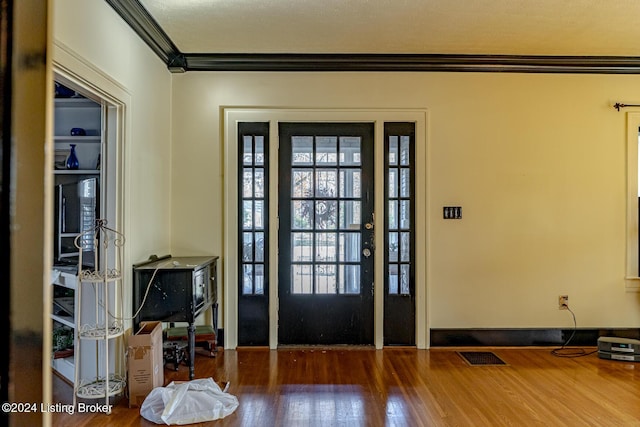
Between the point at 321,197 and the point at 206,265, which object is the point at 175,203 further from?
the point at 321,197

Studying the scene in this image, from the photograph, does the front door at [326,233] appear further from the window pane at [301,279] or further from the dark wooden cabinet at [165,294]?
the dark wooden cabinet at [165,294]

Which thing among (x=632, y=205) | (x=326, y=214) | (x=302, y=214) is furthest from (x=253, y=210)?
(x=632, y=205)

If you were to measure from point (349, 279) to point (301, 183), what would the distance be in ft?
3.18

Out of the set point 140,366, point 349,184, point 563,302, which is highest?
point 349,184

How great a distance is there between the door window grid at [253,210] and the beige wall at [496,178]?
0.76ft

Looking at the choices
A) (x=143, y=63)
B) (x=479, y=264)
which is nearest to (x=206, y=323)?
(x=143, y=63)

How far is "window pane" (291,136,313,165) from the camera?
12.4ft

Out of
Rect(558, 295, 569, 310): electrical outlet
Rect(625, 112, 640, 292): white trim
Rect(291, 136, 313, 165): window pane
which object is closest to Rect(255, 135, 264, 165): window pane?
Rect(291, 136, 313, 165): window pane

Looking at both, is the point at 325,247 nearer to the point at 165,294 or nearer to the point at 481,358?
the point at 165,294

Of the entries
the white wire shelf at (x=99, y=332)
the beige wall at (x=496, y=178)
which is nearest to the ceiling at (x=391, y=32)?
the beige wall at (x=496, y=178)

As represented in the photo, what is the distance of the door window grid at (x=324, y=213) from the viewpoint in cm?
378

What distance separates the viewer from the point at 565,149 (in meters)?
3.77

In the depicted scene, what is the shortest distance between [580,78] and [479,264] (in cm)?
190

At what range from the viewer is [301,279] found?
378 cm
